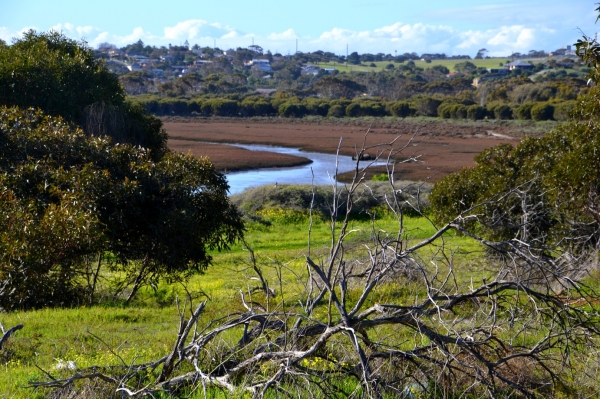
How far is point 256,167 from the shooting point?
3831 centimetres

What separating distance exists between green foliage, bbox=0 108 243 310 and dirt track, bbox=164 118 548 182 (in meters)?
21.0

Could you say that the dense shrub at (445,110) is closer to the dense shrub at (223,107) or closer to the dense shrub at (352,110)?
the dense shrub at (352,110)

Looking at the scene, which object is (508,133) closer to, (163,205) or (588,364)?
(163,205)

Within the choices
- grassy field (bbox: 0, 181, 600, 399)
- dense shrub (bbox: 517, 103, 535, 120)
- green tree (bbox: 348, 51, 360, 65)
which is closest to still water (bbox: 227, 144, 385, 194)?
grassy field (bbox: 0, 181, 600, 399)

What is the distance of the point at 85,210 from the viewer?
1033cm

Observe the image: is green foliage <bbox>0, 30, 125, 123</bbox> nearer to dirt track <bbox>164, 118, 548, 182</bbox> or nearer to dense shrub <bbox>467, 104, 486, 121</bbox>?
dirt track <bbox>164, 118, 548, 182</bbox>

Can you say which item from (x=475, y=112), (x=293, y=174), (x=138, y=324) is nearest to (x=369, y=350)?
(x=138, y=324)

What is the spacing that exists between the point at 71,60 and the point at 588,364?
14.1 metres

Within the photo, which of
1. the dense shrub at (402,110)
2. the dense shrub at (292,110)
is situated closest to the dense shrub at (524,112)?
the dense shrub at (402,110)

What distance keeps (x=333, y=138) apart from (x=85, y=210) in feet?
142

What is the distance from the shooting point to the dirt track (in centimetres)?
3909

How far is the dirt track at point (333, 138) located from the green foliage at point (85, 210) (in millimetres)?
20967

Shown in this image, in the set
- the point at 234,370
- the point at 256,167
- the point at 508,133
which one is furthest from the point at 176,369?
the point at 508,133

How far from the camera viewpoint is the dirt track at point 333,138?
39094 mm
